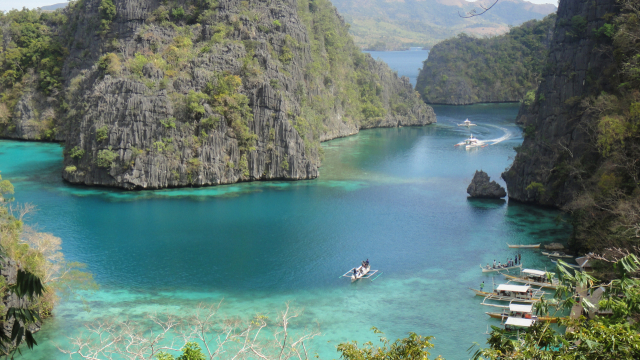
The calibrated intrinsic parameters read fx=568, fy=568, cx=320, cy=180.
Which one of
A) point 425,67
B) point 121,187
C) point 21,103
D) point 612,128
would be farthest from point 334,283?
point 425,67

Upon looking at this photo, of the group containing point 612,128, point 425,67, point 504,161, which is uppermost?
point 425,67

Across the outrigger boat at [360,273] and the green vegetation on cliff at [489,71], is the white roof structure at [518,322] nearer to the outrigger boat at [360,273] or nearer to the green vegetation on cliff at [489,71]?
the outrigger boat at [360,273]

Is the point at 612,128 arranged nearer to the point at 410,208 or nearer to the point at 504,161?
the point at 410,208

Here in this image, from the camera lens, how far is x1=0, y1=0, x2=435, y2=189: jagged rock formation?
70.1 m

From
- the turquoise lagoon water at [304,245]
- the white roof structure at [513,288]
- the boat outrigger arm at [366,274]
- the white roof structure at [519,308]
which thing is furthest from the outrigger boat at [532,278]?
the boat outrigger arm at [366,274]

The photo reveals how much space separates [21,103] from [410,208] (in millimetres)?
75773

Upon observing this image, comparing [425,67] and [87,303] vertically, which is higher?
[425,67]

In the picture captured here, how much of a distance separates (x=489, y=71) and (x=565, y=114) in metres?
126

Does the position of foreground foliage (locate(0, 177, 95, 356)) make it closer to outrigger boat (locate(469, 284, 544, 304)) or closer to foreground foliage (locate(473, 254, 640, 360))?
foreground foliage (locate(473, 254, 640, 360))

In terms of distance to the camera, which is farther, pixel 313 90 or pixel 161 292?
pixel 313 90

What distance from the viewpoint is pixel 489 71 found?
593 feet

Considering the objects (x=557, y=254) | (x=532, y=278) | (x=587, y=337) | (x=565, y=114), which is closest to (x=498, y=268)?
(x=532, y=278)

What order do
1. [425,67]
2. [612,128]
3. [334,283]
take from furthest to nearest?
[425,67] → [612,128] → [334,283]

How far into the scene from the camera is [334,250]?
166ft
